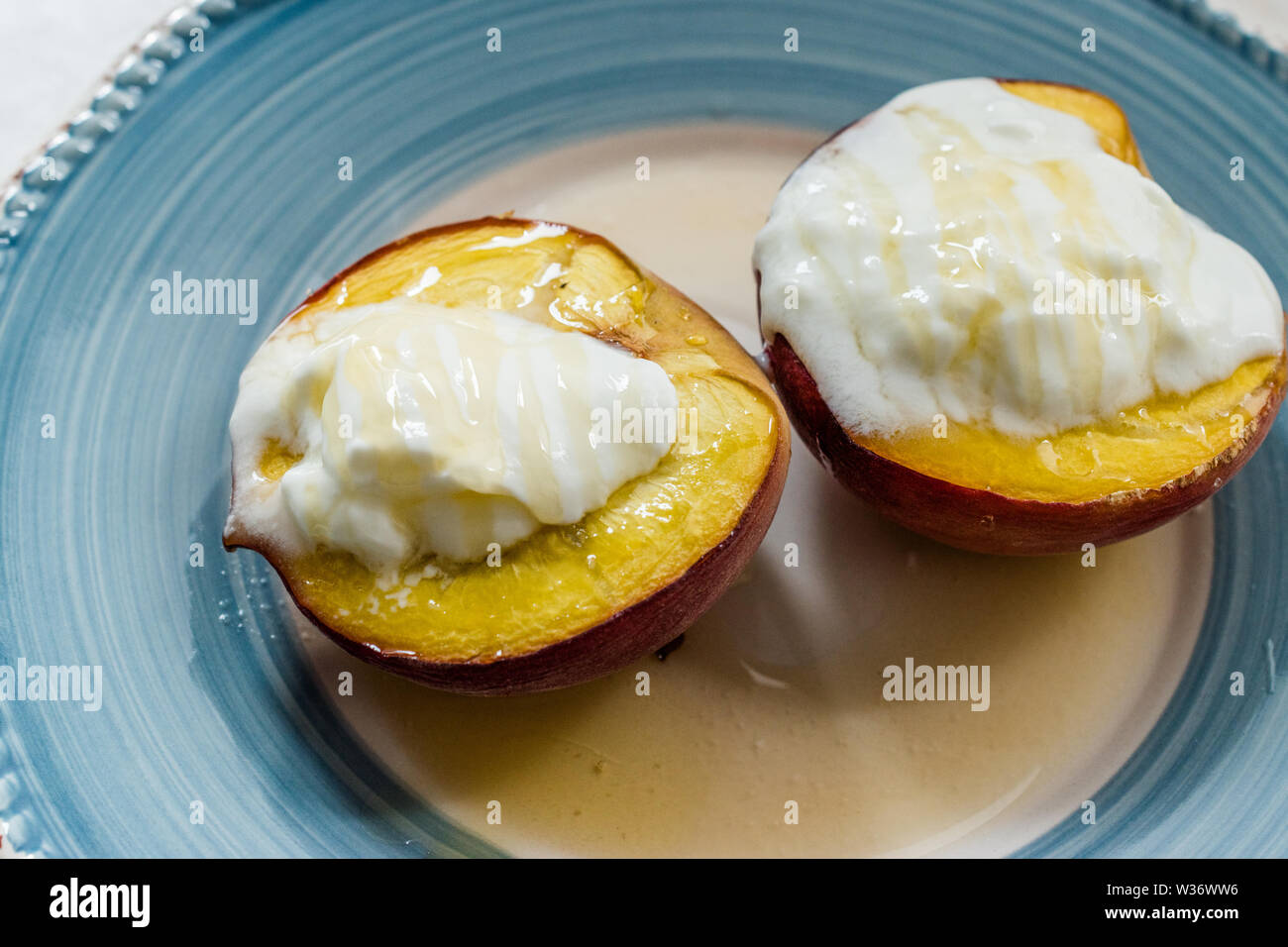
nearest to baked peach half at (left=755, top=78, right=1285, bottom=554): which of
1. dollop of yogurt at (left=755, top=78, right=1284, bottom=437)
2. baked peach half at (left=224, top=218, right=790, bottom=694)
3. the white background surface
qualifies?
dollop of yogurt at (left=755, top=78, right=1284, bottom=437)

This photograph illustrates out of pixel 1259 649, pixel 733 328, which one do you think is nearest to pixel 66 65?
pixel 733 328

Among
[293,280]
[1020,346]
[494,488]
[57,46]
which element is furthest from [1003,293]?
[57,46]

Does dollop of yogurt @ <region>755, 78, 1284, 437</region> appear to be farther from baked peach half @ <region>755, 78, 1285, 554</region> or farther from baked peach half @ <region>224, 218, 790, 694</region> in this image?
baked peach half @ <region>224, 218, 790, 694</region>

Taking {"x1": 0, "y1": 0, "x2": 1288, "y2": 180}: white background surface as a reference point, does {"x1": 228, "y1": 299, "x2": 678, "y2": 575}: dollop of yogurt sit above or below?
below

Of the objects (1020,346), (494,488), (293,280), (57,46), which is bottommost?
(494,488)

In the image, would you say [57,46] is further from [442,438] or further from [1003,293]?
[1003,293]
